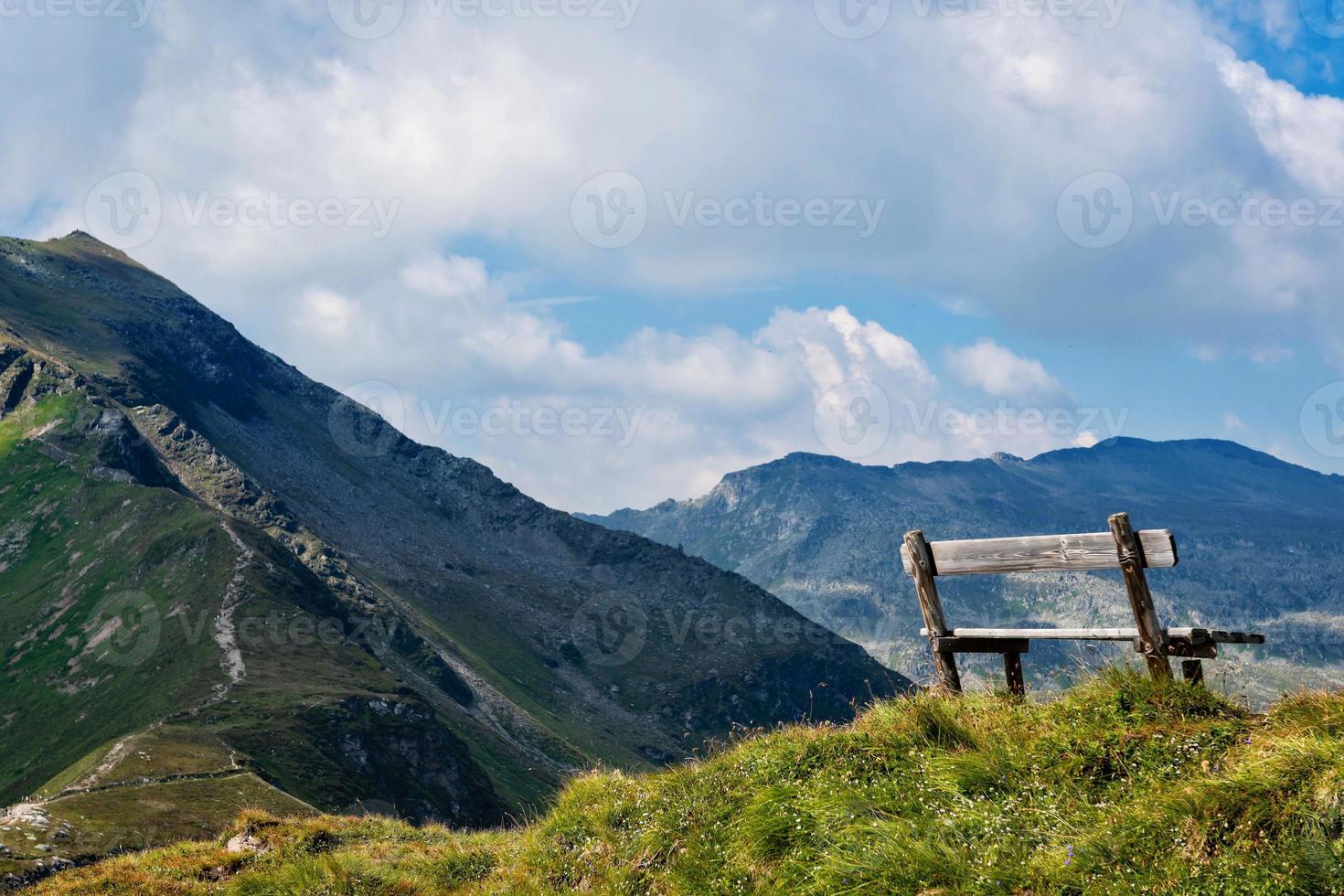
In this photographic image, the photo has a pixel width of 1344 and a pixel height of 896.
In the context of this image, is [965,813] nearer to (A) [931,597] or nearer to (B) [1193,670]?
(B) [1193,670]

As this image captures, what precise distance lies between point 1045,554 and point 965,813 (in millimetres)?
3999

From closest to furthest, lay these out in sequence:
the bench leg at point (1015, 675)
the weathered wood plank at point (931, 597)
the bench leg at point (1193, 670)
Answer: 1. the bench leg at point (1193, 670)
2. the bench leg at point (1015, 675)
3. the weathered wood plank at point (931, 597)

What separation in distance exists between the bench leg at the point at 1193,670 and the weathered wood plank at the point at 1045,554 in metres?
1.14

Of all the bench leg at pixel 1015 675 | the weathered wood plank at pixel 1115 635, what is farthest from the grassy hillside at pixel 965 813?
the weathered wood plank at pixel 1115 635

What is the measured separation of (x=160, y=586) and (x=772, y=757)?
13755cm

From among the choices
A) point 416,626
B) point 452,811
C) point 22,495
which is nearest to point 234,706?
point 452,811

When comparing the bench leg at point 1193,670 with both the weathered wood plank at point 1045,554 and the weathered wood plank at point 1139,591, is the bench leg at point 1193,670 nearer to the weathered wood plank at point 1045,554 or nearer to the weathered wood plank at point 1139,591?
the weathered wood plank at point 1139,591

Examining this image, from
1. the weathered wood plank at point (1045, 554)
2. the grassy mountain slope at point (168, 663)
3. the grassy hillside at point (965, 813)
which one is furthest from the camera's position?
the grassy mountain slope at point (168, 663)

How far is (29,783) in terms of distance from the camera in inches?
3541

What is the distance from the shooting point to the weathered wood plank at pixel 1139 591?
1059 cm

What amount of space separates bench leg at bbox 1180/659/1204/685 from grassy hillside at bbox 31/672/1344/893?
0.43 metres

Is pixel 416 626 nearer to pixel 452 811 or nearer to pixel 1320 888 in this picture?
pixel 452 811

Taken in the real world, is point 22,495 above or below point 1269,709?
above

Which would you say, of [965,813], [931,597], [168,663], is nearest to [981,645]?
[931,597]
